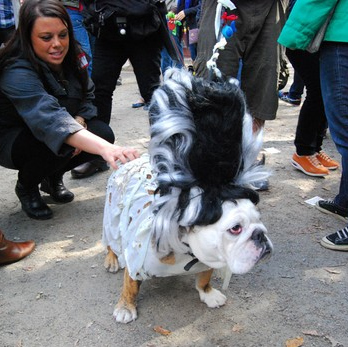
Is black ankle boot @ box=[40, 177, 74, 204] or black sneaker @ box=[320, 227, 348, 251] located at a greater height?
black sneaker @ box=[320, 227, 348, 251]

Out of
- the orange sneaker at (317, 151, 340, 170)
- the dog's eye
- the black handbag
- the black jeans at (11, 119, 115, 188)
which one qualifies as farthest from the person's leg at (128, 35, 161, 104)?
the dog's eye

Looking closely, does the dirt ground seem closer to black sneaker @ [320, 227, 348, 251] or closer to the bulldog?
black sneaker @ [320, 227, 348, 251]

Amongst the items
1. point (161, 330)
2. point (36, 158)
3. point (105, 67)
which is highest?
point (105, 67)

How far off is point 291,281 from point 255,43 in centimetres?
164

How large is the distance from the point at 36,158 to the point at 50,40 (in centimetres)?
78

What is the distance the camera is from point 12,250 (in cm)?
247

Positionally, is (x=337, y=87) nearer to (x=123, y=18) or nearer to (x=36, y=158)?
(x=123, y=18)

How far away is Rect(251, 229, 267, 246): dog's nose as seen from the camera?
154cm

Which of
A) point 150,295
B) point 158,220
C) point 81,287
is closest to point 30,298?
point 81,287

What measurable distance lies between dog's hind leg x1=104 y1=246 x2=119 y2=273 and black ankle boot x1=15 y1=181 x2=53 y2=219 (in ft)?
2.57

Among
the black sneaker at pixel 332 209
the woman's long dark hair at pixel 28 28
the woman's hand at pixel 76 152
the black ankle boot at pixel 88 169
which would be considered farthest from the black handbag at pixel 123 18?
the black sneaker at pixel 332 209

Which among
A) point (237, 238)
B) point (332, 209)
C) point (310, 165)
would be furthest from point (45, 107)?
point (310, 165)

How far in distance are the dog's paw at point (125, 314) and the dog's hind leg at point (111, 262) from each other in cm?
37

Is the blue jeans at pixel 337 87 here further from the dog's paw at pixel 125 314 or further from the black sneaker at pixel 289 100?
the black sneaker at pixel 289 100
